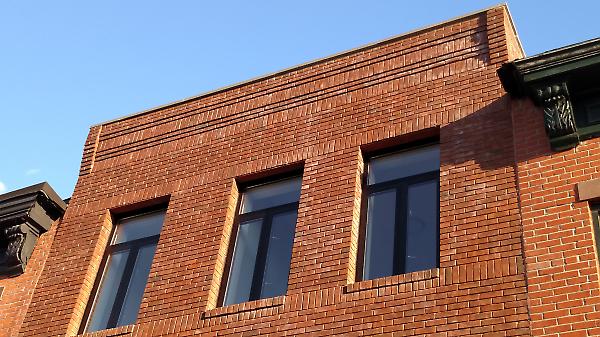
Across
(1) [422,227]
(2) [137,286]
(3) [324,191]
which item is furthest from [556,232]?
(2) [137,286]

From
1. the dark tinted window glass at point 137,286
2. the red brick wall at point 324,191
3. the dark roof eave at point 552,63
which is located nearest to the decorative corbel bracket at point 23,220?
the red brick wall at point 324,191

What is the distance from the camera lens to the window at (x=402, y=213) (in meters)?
9.75

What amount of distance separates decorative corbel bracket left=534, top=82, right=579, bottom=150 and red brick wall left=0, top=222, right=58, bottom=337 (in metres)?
7.87

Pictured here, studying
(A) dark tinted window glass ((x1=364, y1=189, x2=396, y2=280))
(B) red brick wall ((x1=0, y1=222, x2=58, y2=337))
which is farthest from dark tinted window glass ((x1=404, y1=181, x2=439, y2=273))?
(B) red brick wall ((x1=0, y1=222, x2=58, y2=337))

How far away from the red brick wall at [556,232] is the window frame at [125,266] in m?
5.67

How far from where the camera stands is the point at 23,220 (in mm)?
13094

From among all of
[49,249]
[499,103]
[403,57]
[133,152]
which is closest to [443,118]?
[499,103]

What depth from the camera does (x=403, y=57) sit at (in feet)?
38.7

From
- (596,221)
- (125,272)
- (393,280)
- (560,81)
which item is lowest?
(393,280)

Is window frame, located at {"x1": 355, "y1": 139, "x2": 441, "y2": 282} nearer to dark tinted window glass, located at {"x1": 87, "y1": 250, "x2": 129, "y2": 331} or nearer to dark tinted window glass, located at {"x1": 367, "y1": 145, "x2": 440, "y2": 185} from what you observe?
dark tinted window glass, located at {"x1": 367, "y1": 145, "x2": 440, "y2": 185}

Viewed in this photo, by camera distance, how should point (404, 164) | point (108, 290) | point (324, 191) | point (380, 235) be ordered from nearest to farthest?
point (380, 235), point (324, 191), point (404, 164), point (108, 290)

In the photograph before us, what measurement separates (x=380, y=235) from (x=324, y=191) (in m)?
1.04

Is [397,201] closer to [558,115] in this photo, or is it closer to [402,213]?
[402,213]

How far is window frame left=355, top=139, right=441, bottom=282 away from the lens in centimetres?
983
